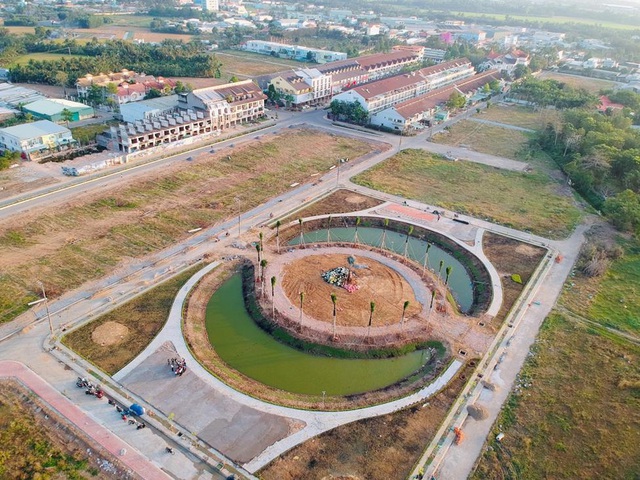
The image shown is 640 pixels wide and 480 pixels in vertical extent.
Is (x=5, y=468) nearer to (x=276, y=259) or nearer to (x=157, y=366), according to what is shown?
(x=157, y=366)

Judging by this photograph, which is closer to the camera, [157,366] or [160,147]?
[157,366]

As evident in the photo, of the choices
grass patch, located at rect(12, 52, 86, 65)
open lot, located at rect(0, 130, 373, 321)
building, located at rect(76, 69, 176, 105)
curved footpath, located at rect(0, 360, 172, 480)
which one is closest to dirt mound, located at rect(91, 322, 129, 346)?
curved footpath, located at rect(0, 360, 172, 480)

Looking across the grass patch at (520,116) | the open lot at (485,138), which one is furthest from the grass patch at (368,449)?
the grass patch at (520,116)

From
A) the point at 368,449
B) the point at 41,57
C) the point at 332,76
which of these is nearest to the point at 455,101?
the point at 332,76

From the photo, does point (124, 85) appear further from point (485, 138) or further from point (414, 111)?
point (485, 138)

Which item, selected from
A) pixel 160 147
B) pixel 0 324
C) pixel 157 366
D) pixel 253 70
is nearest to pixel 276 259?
pixel 157 366
